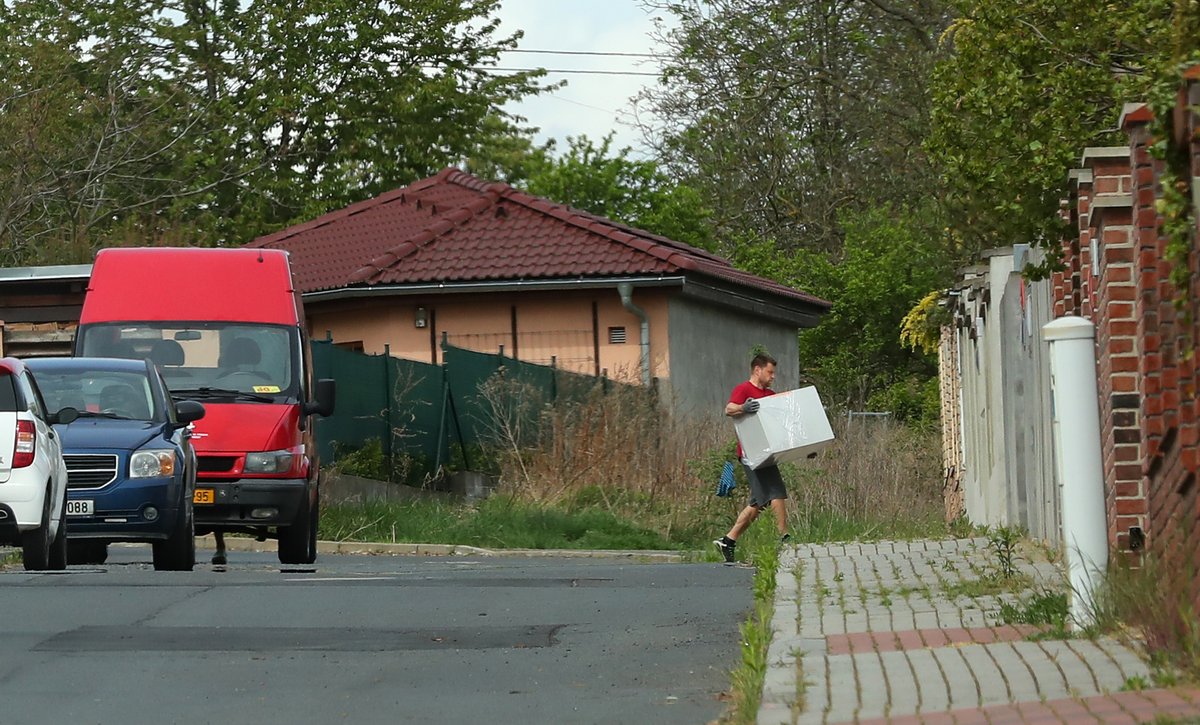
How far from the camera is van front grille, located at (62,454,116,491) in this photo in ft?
49.0

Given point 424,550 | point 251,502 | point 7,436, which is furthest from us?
point 424,550

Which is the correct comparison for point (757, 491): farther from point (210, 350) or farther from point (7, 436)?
point (7, 436)

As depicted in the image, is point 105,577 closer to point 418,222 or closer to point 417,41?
point 418,222

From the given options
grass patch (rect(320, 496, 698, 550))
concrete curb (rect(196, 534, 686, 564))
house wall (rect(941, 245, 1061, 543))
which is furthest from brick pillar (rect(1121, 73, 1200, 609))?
grass patch (rect(320, 496, 698, 550))

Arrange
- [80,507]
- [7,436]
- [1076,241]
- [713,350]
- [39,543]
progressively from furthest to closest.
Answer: [713,350] < [80,507] < [39,543] < [7,436] < [1076,241]

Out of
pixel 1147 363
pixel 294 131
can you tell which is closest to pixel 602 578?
pixel 1147 363

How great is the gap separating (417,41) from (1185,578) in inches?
1803

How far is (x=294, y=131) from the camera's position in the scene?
51.1 m

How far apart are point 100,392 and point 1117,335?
897 centimetres

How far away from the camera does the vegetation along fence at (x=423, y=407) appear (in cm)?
2542

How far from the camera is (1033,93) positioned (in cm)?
1351

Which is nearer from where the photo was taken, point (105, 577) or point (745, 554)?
point (105, 577)

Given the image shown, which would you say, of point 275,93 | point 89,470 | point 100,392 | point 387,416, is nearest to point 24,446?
point 89,470

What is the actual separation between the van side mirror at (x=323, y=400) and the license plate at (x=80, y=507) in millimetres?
2766
